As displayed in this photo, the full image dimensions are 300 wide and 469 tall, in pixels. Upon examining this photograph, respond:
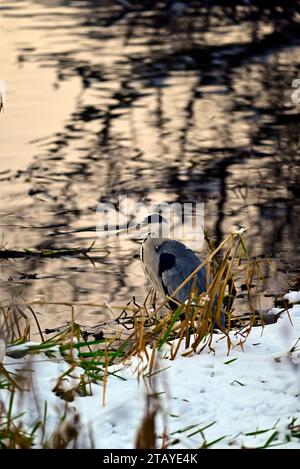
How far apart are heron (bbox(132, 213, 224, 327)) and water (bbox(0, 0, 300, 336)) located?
0.93 ft

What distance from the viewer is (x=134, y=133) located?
29.3 feet

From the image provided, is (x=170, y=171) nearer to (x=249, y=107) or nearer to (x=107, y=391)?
(x=249, y=107)

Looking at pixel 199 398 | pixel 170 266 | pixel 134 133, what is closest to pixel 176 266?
pixel 170 266

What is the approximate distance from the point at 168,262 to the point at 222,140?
3.17 meters

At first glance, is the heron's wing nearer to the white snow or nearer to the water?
the water

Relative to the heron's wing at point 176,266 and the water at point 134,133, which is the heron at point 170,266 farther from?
the water at point 134,133

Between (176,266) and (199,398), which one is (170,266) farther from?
(199,398)

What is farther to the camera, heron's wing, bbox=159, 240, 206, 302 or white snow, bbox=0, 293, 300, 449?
heron's wing, bbox=159, 240, 206, 302

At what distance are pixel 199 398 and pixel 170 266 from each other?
2.20 metres

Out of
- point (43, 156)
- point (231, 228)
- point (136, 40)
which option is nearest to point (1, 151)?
point (43, 156)

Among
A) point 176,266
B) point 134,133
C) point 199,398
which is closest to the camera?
point 199,398

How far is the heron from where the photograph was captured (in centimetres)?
571

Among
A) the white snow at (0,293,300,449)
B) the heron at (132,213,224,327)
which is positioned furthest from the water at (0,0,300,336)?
the white snow at (0,293,300,449)

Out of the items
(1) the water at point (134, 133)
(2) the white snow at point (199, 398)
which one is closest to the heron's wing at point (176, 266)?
(1) the water at point (134, 133)
